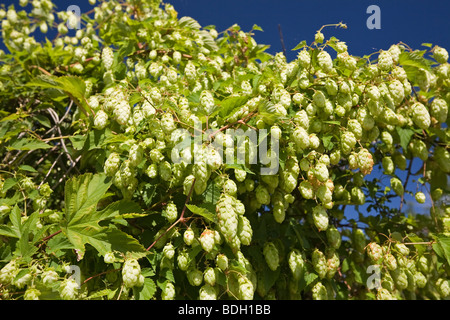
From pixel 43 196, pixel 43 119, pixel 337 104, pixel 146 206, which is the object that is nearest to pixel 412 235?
pixel 337 104

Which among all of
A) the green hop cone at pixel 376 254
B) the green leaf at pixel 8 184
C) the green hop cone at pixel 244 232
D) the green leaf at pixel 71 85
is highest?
the green leaf at pixel 71 85

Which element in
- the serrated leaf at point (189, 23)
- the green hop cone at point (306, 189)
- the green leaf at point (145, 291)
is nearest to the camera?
the green leaf at point (145, 291)

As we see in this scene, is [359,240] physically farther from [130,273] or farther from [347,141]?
[130,273]

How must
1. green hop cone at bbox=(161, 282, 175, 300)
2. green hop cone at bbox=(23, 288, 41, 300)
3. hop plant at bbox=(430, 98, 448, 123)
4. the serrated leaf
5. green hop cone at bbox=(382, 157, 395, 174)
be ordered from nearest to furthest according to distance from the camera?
1. green hop cone at bbox=(23, 288, 41, 300)
2. green hop cone at bbox=(161, 282, 175, 300)
3. hop plant at bbox=(430, 98, 448, 123)
4. green hop cone at bbox=(382, 157, 395, 174)
5. the serrated leaf

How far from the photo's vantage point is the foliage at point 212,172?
5.18 feet

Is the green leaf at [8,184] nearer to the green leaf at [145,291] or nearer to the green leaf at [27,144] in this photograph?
the green leaf at [27,144]

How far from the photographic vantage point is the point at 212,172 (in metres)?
1.79

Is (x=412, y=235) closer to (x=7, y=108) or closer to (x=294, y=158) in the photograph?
(x=294, y=158)

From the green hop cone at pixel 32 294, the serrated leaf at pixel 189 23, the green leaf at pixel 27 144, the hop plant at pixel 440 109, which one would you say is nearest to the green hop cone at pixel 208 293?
the green hop cone at pixel 32 294

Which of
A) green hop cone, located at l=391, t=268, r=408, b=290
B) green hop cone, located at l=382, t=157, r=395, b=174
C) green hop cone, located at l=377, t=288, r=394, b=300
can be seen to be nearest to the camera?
green hop cone, located at l=377, t=288, r=394, b=300

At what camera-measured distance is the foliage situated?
Result: 1579mm

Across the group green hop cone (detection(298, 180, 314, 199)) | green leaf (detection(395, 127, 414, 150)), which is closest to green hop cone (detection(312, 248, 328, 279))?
green hop cone (detection(298, 180, 314, 199))

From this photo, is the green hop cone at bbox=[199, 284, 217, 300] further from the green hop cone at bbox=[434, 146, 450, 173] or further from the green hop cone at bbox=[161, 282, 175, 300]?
the green hop cone at bbox=[434, 146, 450, 173]

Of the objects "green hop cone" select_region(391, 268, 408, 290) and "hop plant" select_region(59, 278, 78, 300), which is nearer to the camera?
"hop plant" select_region(59, 278, 78, 300)
